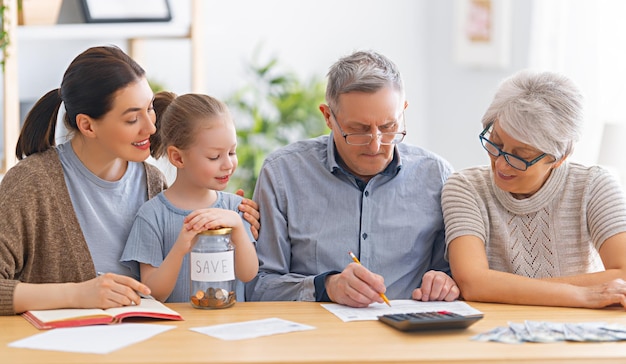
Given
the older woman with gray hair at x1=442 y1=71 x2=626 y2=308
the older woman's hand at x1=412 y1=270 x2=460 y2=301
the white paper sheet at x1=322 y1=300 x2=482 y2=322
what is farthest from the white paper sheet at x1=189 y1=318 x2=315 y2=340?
the older woman with gray hair at x1=442 y1=71 x2=626 y2=308

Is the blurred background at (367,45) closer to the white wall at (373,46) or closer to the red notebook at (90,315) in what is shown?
the white wall at (373,46)

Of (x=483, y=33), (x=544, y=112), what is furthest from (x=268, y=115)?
(x=544, y=112)

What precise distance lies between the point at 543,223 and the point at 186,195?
942 millimetres

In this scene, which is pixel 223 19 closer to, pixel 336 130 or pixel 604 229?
pixel 336 130

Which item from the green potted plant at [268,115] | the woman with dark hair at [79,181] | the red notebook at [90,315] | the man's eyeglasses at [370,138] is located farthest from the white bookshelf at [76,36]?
the man's eyeglasses at [370,138]

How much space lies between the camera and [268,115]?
4.86m

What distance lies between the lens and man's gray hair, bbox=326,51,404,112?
2.19 metres

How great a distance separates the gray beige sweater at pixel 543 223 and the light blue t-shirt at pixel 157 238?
0.69 meters

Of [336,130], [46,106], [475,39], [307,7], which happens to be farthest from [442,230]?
[307,7]

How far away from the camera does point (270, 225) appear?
2.31m

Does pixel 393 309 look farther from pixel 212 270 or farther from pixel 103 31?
pixel 103 31

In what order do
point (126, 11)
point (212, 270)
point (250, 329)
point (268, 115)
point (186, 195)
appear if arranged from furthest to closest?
point (268, 115) → point (126, 11) → point (186, 195) → point (212, 270) → point (250, 329)

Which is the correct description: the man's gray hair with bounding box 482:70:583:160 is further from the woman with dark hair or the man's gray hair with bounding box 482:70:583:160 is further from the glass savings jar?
the woman with dark hair

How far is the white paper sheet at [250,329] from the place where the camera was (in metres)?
1.74
